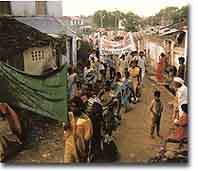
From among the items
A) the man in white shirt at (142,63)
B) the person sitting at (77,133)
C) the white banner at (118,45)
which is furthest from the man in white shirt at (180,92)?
the person sitting at (77,133)

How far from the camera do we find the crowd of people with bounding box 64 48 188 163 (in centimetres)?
209

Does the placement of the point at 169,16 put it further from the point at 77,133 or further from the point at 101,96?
the point at 77,133

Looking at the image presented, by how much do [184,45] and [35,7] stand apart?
76 cm

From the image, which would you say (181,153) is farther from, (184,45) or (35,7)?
(35,7)

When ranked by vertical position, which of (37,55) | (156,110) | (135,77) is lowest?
(156,110)

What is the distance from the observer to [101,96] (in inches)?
83.3

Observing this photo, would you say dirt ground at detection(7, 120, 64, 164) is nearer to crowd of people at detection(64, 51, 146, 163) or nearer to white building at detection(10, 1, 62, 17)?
crowd of people at detection(64, 51, 146, 163)

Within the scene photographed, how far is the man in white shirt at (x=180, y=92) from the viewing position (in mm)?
2043

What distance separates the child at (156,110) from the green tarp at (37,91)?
1.46 ft

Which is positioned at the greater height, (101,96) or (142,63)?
(142,63)

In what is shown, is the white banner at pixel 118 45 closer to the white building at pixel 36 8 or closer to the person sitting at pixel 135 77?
the person sitting at pixel 135 77

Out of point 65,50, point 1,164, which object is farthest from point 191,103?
point 1,164

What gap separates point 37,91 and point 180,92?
2.39 feet

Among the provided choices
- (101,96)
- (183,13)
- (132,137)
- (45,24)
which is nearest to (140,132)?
(132,137)
